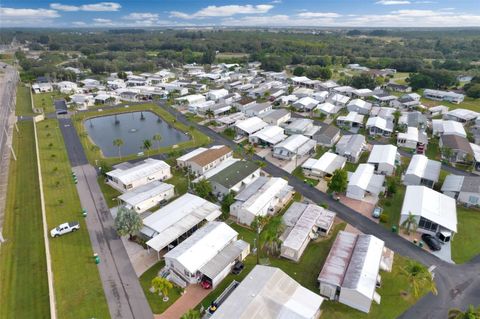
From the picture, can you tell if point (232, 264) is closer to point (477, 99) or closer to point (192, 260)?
point (192, 260)

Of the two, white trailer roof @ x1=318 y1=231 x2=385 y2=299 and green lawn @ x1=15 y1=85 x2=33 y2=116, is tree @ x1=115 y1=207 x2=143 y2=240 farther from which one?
green lawn @ x1=15 y1=85 x2=33 y2=116

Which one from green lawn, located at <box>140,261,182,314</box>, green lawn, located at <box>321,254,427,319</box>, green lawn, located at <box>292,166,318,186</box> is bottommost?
A: green lawn, located at <box>321,254,427,319</box>

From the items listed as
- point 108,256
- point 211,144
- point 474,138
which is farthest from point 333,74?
point 108,256

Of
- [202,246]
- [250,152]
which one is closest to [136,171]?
[250,152]

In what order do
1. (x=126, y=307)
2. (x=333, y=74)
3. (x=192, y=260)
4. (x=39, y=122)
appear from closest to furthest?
(x=126, y=307)
(x=192, y=260)
(x=39, y=122)
(x=333, y=74)

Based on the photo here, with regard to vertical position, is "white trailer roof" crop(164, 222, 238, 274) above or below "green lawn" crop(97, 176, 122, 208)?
above

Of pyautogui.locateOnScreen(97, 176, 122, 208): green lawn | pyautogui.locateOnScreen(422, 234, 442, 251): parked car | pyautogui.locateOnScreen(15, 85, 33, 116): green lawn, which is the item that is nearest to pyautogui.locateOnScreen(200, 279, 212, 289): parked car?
pyautogui.locateOnScreen(97, 176, 122, 208): green lawn
